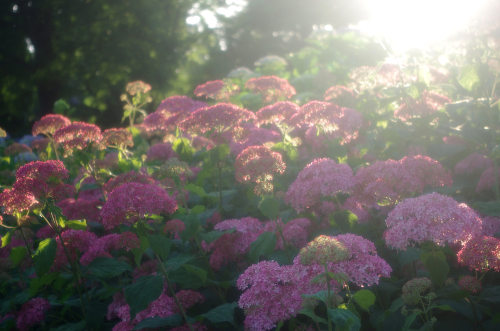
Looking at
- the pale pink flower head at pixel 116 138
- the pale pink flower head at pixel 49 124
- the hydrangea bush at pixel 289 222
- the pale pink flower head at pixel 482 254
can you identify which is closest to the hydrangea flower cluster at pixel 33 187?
the hydrangea bush at pixel 289 222

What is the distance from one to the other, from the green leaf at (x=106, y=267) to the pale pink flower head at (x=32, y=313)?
0.63m

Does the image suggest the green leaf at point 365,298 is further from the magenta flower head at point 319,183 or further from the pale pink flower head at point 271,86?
the pale pink flower head at point 271,86

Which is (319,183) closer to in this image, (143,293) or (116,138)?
(143,293)

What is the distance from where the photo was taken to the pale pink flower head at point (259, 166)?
2.68 meters

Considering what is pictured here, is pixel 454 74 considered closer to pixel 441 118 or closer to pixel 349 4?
pixel 441 118

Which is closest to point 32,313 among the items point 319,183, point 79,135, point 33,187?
point 33,187

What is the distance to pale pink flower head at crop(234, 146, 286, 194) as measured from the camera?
268 cm

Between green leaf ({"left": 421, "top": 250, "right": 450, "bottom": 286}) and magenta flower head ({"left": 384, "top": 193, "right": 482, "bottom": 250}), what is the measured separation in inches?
2.9

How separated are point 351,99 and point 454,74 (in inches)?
56.9

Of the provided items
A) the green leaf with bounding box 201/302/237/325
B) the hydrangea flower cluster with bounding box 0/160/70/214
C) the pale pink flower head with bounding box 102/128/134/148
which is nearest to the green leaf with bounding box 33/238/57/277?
the hydrangea flower cluster with bounding box 0/160/70/214

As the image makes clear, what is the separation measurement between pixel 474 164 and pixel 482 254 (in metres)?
1.45

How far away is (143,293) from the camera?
2.21 metres

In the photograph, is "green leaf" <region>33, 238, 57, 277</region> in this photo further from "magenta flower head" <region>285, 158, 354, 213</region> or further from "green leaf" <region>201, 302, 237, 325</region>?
"magenta flower head" <region>285, 158, 354, 213</region>

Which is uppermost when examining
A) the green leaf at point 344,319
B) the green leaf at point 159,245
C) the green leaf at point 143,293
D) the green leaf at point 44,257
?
the green leaf at point 344,319
